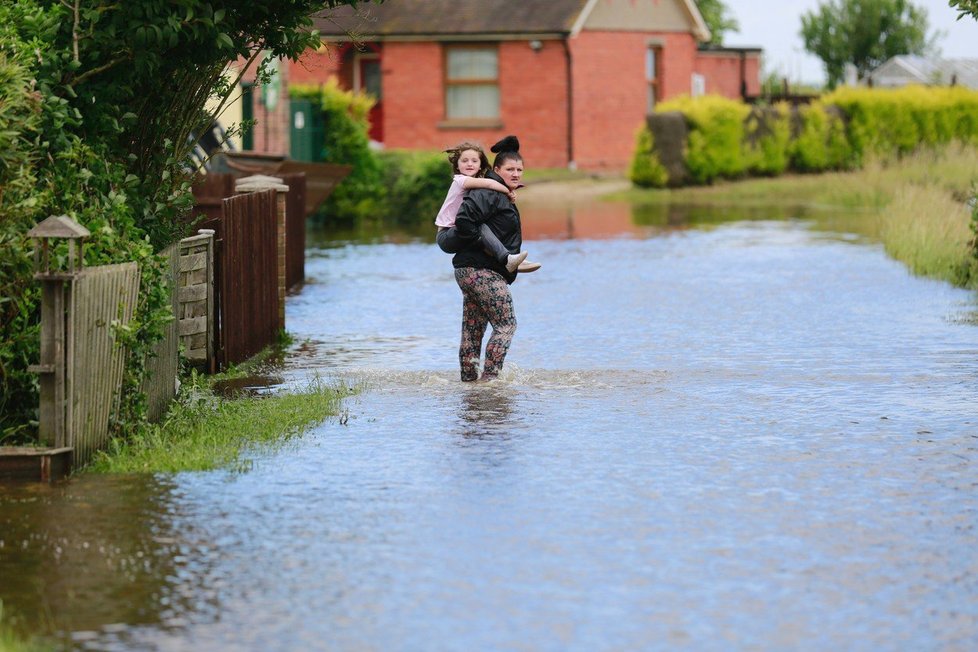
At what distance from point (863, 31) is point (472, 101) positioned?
30967mm

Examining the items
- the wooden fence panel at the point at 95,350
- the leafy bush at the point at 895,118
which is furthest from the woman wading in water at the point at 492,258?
the leafy bush at the point at 895,118

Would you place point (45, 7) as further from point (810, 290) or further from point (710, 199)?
point (710, 199)

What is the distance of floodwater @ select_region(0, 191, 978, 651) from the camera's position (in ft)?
21.1

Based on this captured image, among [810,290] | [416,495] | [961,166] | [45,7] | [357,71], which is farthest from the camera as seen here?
[357,71]

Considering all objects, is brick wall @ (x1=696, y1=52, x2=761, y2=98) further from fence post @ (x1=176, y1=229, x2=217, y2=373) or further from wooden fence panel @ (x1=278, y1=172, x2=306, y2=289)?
fence post @ (x1=176, y1=229, x2=217, y2=373)

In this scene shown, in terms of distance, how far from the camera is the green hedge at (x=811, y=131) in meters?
40.5

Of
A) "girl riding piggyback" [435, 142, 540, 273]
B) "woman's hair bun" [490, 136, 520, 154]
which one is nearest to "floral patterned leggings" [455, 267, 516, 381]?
"girl riding piggyback" [435, 142, 540, 273]

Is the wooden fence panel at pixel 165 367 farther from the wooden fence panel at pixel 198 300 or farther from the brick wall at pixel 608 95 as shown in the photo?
the brick wall at pixel 608 95

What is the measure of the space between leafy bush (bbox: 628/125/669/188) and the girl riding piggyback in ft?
90.9

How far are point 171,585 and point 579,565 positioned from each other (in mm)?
1600

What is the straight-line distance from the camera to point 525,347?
1444 centimetres

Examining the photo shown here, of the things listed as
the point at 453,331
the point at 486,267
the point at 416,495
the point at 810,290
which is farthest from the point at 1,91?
the point at 810,290

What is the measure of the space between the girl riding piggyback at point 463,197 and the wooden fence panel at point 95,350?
9.62ft

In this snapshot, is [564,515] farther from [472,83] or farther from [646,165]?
[472,83]
